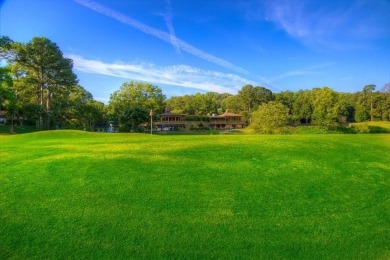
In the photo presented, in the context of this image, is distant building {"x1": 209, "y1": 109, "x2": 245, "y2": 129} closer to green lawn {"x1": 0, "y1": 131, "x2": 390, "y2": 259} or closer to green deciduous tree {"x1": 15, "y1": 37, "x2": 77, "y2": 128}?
green deciduous tree {"x1": 15, "y1": 37, "x2": 77, "y2": 128}

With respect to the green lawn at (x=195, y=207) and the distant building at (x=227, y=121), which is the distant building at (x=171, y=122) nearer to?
the distant building at (x=227, y=121)

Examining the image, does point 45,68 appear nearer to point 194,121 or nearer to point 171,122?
point 171,122

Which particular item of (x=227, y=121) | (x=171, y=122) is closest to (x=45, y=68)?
(x=171, y=122)

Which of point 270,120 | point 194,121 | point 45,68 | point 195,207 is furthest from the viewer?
point 194,121

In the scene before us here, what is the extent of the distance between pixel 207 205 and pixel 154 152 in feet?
15.3

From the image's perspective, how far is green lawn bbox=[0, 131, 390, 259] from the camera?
15.9ft

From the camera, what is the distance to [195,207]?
6156mm

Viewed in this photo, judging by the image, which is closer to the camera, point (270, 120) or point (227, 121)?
point (270, 120)

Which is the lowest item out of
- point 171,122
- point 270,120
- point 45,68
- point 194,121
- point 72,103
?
point 171,122


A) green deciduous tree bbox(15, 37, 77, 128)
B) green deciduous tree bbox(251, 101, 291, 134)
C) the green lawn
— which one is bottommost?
the green lawn

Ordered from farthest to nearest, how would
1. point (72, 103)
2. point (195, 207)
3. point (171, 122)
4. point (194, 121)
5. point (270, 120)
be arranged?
point (194, 121) < point (171, 122) < point (72, 103) < point (270, 120) < point (195, 207)

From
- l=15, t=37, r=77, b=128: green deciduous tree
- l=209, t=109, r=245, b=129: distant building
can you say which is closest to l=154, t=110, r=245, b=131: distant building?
l=209, t=109, r=245, b=129: distant building

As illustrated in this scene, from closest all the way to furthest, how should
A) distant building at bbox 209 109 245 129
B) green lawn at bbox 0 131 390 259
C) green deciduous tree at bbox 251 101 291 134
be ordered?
green lawn at bbox 0 131 390 259 < green deciduous tree at bbox 251 101 291 134 < distant building at bbox 209 109 245 129

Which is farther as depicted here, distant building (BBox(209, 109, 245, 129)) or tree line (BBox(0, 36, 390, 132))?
distant building (BBox(209, 109, 245, 129))
